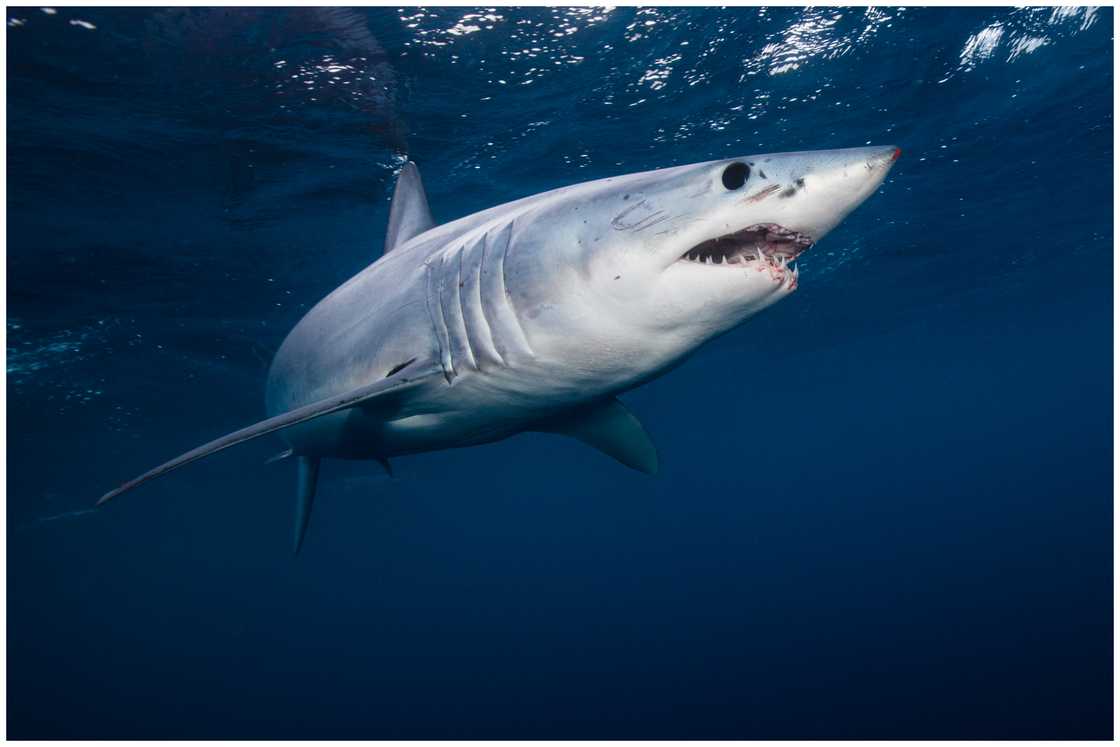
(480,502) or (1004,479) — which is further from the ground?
(480,502)

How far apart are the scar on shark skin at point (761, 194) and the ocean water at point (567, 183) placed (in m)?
5.87

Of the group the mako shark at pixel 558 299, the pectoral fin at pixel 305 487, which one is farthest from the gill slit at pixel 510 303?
the pectoral fin at pixel 305 487

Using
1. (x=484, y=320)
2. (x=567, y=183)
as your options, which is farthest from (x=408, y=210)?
(x=567, y=183)

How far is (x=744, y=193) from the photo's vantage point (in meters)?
2.06

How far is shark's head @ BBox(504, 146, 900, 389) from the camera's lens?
199 cm

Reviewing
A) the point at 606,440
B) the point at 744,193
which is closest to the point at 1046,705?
the point at 606,440

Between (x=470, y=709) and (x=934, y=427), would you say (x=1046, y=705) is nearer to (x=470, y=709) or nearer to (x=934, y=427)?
(x=470, y=709)

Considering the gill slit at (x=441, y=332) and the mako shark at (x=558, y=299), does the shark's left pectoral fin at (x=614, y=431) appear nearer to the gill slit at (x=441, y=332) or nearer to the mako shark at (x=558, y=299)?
the mako shark at (x=558, y=299)

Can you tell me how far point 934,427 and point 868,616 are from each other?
127165 millimetres

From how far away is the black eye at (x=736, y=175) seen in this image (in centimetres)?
208

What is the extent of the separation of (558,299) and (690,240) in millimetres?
657

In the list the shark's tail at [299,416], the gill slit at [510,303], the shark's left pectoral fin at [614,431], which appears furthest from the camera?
the shark's left pectoral fin at [614,431]

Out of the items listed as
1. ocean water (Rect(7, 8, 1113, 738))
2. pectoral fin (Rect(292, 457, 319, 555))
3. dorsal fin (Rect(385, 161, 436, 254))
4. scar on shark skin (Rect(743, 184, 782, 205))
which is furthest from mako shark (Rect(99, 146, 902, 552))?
ocean water (Rect(7, 8, 1113, 738))

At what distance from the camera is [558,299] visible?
257 cm
